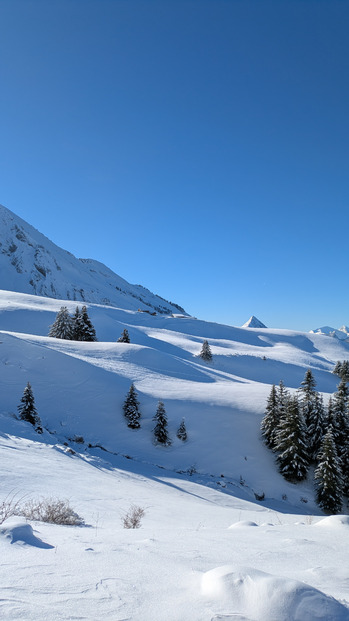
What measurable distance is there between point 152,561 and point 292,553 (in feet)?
7.34

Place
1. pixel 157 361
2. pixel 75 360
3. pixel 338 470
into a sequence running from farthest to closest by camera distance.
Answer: pixel 157 361 → pixel 75 360 → pixel 338 470

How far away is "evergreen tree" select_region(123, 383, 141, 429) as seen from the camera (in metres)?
23.8

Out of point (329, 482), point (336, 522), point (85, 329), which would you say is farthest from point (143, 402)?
point (336, 522)

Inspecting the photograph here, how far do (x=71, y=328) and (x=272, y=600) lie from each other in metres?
41.8

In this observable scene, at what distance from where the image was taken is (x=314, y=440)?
2391cm

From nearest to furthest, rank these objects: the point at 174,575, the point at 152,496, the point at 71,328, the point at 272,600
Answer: the point at 272,600 < the point at 174,575 < the point at 152,496 < the point at 71,328

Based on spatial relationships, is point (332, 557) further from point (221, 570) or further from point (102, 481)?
point (102, 481)

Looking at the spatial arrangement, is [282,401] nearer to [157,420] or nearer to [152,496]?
[157,420]

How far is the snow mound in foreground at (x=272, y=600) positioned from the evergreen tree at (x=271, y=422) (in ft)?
77.7

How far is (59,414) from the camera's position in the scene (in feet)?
76.1

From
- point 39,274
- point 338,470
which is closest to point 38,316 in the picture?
point 338,470

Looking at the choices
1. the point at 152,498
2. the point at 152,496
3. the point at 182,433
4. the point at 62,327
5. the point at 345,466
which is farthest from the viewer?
the point at 62,327

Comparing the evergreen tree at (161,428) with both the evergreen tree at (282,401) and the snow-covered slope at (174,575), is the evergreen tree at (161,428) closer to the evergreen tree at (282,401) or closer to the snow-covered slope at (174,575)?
the evergreen tree at (282,401)

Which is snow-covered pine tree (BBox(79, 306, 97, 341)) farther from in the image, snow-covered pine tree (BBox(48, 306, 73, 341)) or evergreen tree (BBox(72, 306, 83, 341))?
snow-covered pine tree (BBox(48, 306, 73, 341))
